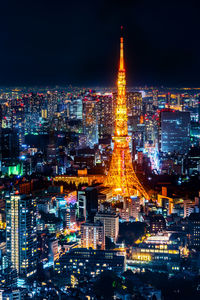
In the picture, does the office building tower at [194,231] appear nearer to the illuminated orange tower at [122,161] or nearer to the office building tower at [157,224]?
the office building tower at [157,224]

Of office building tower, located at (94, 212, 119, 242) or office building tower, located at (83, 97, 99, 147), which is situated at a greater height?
office building tower, located at (83, 97, 99, 147)

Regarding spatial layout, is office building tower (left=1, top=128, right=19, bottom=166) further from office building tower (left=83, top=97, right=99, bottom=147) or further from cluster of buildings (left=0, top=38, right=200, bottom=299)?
office building tower (left=83, top=97, right=99, bottom=147)

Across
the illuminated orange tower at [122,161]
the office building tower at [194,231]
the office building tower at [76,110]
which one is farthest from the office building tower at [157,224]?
the office building tower at [76,110]

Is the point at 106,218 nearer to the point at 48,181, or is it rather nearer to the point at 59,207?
the point at 59,207

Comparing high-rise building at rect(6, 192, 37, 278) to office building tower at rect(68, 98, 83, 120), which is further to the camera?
office building tower at rect(68, 98, 83, 120)

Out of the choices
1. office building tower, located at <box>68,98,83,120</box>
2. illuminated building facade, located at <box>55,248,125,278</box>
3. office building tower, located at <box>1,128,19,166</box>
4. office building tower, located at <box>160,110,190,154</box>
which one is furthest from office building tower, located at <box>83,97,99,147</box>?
illuminated building facade, located at <box>55,248,125,278</box>

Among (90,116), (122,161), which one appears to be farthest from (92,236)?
(90,116)
